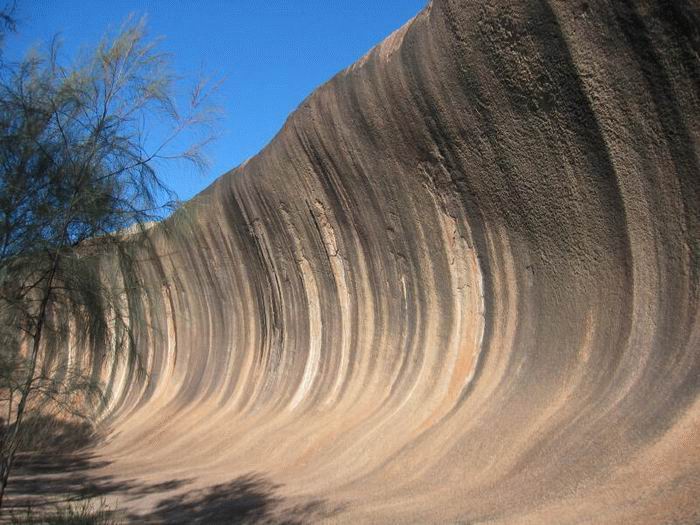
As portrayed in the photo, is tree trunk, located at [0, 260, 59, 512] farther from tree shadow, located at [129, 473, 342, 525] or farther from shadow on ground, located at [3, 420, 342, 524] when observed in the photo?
tree shadow, located at [129, 473, 342, 525]

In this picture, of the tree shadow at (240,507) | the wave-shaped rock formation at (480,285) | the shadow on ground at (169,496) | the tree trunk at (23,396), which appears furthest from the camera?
the shadow on ground at (169,496)

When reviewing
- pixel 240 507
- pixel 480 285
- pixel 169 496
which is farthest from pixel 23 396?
pixel 480 285

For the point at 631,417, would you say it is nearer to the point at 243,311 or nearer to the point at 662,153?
the point at 662,153

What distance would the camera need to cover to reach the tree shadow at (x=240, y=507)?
5.38 meters

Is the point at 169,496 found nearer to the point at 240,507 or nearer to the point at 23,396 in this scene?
the point at 240,507

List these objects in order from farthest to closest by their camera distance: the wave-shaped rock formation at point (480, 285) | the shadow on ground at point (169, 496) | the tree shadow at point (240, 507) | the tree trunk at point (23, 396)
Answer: the shadow on ground at point (169, 496), the tree shadow at point (240, 507), the tree trunk at point (23, 396), the wave-shaped rock formation at point (480, 285)

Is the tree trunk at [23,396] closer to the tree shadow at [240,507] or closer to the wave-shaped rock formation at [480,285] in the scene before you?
the tree shadow at [240,507]

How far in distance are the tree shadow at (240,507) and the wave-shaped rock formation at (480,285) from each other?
34mm

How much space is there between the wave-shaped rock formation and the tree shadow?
0.03 metres

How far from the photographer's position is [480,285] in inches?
256

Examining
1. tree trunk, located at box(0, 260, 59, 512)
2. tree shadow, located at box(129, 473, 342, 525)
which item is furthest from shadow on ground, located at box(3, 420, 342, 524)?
tree trunk, located at box(0, 260, 59, 512)

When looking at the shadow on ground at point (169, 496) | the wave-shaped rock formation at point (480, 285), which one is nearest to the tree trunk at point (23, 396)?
the shadow on ground at point (169, 496)

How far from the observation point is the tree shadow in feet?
17.6

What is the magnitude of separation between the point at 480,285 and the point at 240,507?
2.66 m
